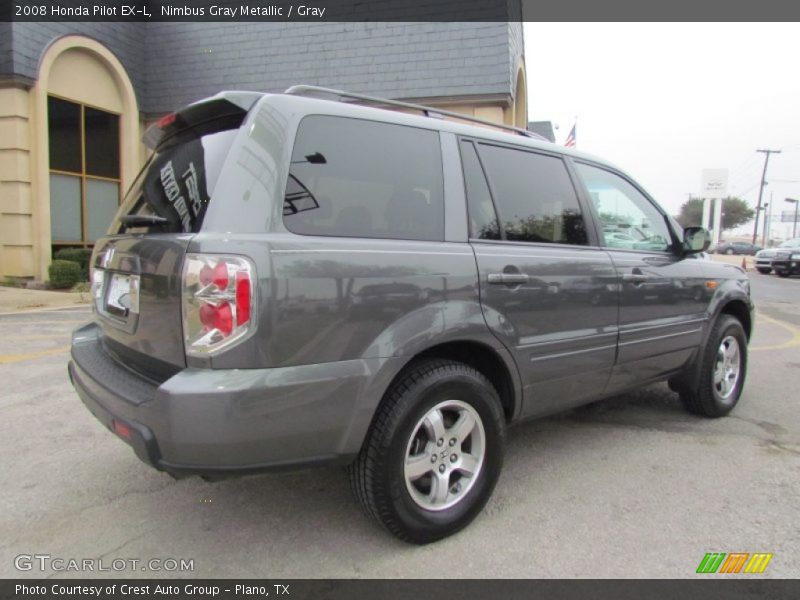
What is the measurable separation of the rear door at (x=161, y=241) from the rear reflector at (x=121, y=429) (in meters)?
0.22

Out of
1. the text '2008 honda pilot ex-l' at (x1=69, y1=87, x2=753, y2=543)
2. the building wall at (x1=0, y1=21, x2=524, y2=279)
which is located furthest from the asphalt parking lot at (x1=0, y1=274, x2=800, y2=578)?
the building wall at (x1=0, y1=21, x2=524, y2=279)

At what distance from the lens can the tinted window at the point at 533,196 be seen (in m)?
3.10

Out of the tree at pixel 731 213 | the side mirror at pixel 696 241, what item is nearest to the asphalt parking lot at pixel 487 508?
the side mirror at pixel 696 241

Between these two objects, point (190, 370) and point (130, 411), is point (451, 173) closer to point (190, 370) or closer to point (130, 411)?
point (190, 370)

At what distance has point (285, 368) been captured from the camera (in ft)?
7.22

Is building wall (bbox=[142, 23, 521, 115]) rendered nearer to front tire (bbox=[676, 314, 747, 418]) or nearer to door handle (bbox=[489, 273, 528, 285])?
front tire (bbox=[676, 314, 747, 418])

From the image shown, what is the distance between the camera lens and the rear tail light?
7.02ft

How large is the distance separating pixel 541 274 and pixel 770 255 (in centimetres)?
2390

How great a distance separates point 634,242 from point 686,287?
0.56 m

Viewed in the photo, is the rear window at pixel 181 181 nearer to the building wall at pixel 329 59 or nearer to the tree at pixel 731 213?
the building wall at pixel 329 59
